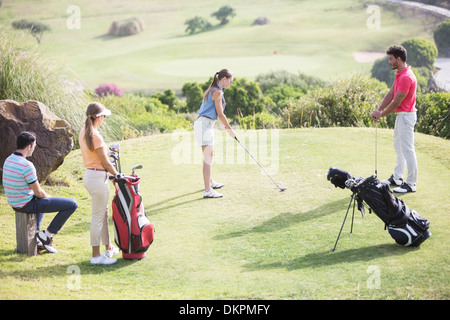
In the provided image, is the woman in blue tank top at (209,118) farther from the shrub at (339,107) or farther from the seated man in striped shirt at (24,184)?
the shrub at (339,107)

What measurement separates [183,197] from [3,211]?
2569mm

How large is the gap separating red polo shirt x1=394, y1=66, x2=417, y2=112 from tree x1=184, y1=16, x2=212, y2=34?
147 feet

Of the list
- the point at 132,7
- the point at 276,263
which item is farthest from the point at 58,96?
the point at 132,7

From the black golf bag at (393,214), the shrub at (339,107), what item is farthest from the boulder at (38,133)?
the shrub at (339,107)

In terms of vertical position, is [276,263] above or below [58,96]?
below

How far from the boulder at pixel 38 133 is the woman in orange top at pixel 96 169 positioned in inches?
116

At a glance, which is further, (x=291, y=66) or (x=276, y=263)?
(x=291, y=66)

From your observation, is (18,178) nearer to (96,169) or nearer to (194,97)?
(96,169)

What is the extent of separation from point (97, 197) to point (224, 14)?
160 feet

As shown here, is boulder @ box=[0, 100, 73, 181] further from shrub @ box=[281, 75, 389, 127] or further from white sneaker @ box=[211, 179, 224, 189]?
shrub @ box=[281, 75, 389, 127]

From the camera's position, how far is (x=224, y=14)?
51.8 m
